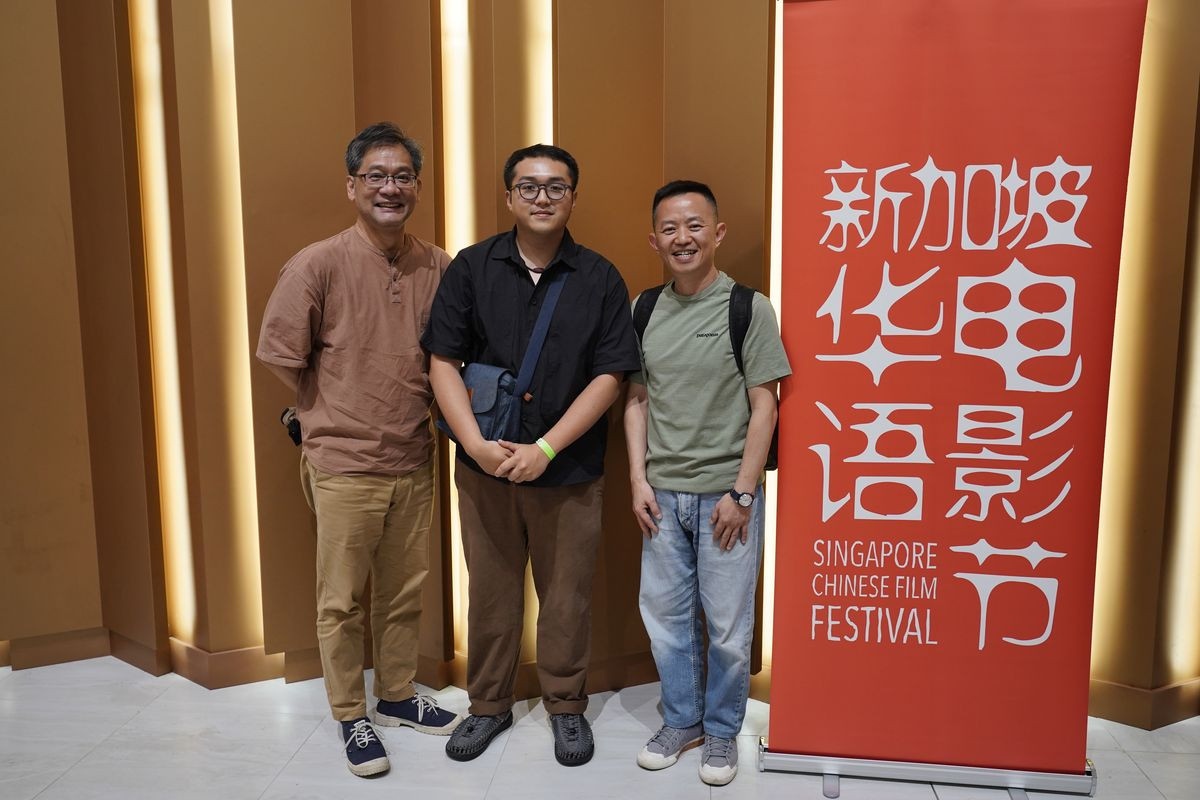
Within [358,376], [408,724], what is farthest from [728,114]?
[408,724]

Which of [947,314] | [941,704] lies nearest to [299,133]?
[947,314]

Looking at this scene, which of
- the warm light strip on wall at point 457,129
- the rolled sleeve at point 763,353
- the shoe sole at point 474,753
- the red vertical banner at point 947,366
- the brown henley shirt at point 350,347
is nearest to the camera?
the red vertical banner at point 947,366

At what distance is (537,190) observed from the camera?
2.45 m

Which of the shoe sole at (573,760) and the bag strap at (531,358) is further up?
the bag strap at (531,358)

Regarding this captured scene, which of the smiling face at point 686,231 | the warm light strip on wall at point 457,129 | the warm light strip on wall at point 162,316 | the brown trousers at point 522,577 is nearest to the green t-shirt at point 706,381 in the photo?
the smiling face at point 686,231

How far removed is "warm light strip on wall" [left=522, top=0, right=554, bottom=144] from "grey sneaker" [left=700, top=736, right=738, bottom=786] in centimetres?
197

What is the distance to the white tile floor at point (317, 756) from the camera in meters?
2.50

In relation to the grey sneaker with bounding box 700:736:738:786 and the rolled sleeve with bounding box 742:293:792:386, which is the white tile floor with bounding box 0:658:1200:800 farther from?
the rolled sleeve with bounding box 742:293:792:386

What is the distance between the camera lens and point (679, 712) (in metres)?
2.70

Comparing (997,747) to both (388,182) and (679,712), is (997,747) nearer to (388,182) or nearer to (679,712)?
(679,712)

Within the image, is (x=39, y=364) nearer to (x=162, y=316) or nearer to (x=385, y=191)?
(x=162, y=316)

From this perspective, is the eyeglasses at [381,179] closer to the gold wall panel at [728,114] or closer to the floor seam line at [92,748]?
→ the gold wall panel at [728,114]

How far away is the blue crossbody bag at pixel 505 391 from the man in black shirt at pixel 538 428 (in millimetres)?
26

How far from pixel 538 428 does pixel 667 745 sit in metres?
1.04
